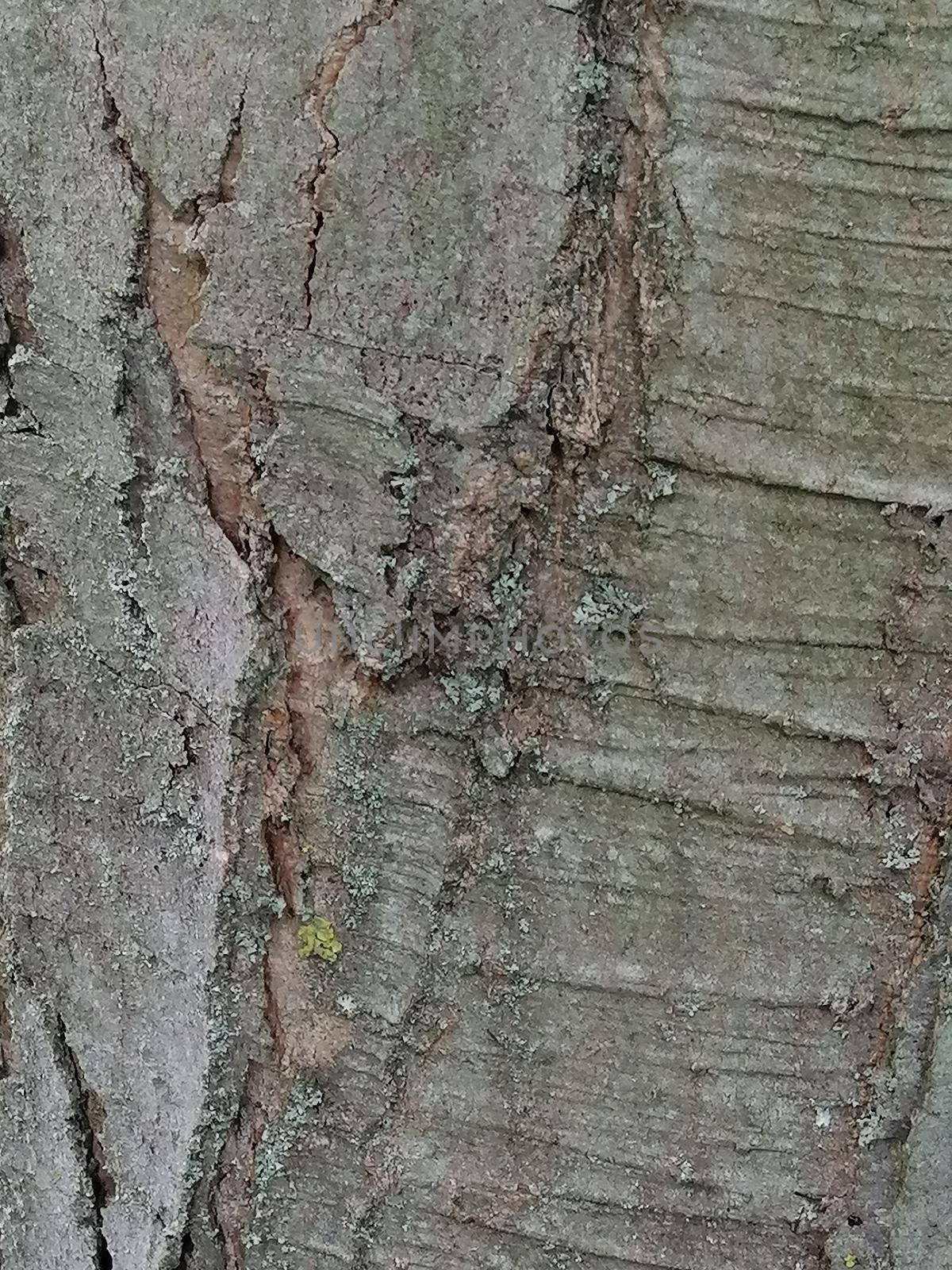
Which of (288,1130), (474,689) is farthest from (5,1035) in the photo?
(474,689)

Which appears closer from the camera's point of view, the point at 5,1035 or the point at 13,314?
the point at 13,314

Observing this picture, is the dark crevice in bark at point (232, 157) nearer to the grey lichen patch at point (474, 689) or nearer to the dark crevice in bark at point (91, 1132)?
the grey lichen patch at point (474, 689)

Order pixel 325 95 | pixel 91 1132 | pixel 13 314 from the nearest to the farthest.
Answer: pixel 325 95 < pixel 13 314 < pixel 91 1132

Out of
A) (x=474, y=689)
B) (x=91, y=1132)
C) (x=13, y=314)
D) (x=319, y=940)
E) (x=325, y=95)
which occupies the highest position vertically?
(x=325, y=95)

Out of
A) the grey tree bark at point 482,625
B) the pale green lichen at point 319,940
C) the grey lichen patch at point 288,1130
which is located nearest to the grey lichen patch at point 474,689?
the grey tree bark at point 482,625

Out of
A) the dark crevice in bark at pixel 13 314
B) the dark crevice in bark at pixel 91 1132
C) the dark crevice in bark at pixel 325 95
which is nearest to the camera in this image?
the dark crevice in bark at pixel 325 95

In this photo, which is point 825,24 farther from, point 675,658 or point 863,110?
point 675,658

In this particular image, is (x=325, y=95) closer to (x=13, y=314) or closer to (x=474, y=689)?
(x=13, y=314)
